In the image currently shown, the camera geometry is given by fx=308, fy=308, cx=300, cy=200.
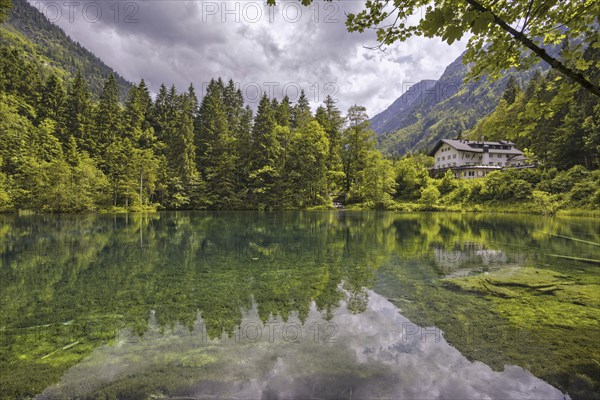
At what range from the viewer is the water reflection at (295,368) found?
376cm

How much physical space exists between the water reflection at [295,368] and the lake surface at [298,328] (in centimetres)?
3

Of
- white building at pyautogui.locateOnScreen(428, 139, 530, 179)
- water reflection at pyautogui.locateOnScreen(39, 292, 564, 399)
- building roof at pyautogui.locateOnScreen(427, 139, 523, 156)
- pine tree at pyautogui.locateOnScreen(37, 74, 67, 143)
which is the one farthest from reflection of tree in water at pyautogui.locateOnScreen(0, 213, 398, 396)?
building roof at pyautogui.locateOnScreen(427, 139, 523, 156)

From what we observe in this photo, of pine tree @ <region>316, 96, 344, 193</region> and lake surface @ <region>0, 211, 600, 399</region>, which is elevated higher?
pine tree @ <region>316, 96, 344, 193</region>

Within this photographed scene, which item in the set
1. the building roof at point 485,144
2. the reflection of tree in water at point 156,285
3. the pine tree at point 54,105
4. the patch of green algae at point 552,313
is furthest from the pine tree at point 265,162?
the patch of green algae at point 552,313

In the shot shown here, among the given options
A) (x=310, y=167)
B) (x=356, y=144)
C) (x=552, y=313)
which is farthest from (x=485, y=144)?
(x=552, y=313)

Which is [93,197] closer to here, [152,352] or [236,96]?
[236,96]

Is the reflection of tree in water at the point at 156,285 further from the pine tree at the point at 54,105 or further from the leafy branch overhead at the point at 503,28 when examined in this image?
the pine tree at the point at 54,105

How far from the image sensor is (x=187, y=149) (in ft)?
169

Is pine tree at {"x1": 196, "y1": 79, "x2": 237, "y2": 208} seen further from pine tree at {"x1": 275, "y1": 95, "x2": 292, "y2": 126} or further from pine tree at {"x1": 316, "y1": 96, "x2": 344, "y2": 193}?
pine tree at {"x1": 316, "y1": 96, "x2": 344, "y2": 193}

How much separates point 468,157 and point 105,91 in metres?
69.8

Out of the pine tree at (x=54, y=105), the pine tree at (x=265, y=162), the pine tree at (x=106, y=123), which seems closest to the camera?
the pine tree at (x=54, y=105)

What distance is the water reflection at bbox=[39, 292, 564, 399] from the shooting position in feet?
12.3

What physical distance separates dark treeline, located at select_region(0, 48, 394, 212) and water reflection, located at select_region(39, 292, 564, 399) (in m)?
43.4

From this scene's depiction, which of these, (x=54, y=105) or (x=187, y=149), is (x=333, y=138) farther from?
(x=54, y=105)
